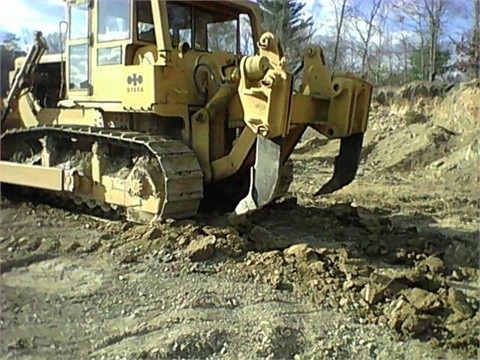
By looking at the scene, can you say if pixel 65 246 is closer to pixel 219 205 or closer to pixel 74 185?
pixel 74 185

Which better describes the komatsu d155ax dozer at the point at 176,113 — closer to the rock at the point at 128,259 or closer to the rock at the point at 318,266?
the rock at the point at 128,259

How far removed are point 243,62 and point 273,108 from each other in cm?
52

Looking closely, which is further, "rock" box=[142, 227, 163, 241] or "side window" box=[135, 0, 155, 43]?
"side window" box=[135, 0, 155, 43]

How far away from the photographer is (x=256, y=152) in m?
5.95

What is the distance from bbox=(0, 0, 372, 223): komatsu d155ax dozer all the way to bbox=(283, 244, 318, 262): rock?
0.62m

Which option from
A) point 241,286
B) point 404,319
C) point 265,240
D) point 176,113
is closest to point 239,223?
point 265,240

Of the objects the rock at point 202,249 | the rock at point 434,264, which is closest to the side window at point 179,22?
the rock at point 202,249

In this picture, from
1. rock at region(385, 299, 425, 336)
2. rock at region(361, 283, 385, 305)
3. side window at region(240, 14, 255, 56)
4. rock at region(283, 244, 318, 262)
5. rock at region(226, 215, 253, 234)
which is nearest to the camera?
rock at region(385, 299, 425, 336)

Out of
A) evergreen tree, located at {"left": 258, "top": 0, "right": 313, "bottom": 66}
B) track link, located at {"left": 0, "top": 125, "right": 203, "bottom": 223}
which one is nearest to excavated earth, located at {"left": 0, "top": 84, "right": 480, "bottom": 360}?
track link, located at {"left": 0, "top": 125, "right": 203, "bottom": 223}

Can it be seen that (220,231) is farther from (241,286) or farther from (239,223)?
(241,286)

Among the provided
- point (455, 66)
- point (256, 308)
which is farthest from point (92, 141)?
point (455, 66)

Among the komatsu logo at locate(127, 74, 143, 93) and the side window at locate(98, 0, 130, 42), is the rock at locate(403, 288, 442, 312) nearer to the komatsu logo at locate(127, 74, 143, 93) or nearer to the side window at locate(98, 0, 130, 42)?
the komatsu logo at locate(127, 74, 143, 93)

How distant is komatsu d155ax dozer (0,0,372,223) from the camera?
584cm

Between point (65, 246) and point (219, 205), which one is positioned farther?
point (219, 205)
